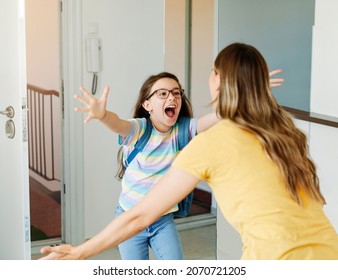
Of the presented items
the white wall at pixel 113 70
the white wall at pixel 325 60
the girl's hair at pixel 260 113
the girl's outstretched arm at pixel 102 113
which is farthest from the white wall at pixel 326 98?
the white wall at pixel 113 70

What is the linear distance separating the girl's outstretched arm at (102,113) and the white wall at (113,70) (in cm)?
203

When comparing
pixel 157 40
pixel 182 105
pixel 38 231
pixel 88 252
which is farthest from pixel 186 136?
pixel 38 231

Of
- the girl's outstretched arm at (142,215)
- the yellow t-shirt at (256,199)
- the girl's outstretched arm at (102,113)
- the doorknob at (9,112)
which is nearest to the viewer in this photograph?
the yellow t-shirt at (256,199)

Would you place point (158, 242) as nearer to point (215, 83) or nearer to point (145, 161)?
point (145, 161)

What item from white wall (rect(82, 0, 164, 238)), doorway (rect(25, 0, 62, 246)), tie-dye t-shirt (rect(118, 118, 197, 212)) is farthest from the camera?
doorway (rect(25, 0, 62, 246))

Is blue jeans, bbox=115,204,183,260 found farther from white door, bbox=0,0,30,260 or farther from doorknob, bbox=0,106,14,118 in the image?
doorknob, bbox=0,106,14,118

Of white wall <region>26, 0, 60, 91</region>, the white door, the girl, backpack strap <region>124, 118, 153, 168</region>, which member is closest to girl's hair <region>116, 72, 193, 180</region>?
the girl

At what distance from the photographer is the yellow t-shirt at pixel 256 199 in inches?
68.6

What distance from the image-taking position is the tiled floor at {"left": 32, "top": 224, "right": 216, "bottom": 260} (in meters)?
4.59

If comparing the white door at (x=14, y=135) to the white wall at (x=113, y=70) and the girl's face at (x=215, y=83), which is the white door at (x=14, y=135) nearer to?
the white wall at (x=113, y=70)

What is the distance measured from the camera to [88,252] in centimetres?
190

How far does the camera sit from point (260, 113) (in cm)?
188

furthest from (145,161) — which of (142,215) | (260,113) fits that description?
(260,113)
